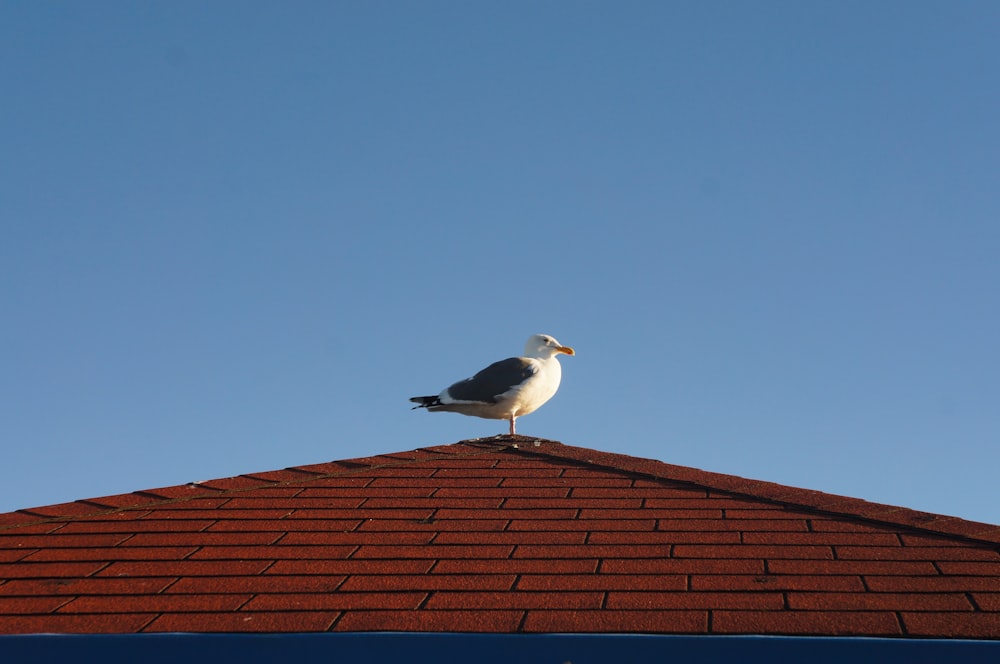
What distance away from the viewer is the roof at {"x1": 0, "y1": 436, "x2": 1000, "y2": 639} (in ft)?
14.1

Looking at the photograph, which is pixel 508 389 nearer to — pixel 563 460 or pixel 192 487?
pixel 563 460

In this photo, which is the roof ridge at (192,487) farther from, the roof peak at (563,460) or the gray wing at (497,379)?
the gray wing at (497,379)

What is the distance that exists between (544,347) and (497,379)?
85 cm

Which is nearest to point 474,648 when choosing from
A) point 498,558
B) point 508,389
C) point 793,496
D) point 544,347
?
point 498,558

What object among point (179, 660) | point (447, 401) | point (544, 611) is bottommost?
point (179, 660)

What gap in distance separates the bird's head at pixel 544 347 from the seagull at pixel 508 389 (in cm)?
13

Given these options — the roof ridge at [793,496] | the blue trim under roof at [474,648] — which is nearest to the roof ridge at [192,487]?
the roof ridge at [793,496]

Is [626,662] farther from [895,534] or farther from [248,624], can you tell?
[895,534]

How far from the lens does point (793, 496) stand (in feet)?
19.6

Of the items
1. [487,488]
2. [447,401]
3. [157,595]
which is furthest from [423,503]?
[447,401]

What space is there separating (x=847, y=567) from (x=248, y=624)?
2366mm

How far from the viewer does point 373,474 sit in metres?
6.65

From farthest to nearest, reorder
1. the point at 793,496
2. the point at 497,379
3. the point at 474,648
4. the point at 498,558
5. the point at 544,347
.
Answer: the point at 544,347, the point at 497,379, the point at 793,496, the point at 498,558, the point at 474,648

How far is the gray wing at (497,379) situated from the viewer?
9.50m
